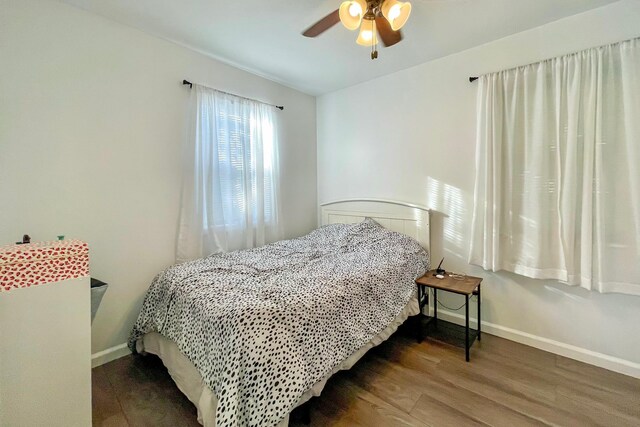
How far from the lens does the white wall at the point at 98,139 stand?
5.75 feet

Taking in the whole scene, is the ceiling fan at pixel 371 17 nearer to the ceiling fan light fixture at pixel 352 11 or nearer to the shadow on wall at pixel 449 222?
the ceiling fan light fixture at pixel 352 11

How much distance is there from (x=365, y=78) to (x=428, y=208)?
1702mm

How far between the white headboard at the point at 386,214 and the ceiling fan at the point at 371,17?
A: 1652mm

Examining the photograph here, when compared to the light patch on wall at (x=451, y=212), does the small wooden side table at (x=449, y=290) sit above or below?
below

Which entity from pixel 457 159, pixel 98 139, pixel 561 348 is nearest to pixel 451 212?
pixel 457 159

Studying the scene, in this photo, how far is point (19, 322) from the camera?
1.12m

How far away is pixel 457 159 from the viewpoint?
2.68 m

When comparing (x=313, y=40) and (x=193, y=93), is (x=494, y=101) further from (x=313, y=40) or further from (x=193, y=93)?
(x=193, y=93)

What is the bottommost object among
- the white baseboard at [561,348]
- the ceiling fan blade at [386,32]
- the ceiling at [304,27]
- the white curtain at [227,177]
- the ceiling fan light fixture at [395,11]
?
the white baseboard at [561,348]

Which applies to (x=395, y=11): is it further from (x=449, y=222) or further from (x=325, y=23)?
(x=449, y=222)

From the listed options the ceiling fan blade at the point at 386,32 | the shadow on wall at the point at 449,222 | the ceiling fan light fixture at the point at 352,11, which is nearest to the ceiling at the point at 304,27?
the ceiling fan blade at the point at 386,32

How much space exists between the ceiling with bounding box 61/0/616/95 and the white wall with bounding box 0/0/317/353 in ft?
0.75

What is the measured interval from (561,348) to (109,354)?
11.8ft

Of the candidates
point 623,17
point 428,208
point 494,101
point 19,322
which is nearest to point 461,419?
point 428,208
